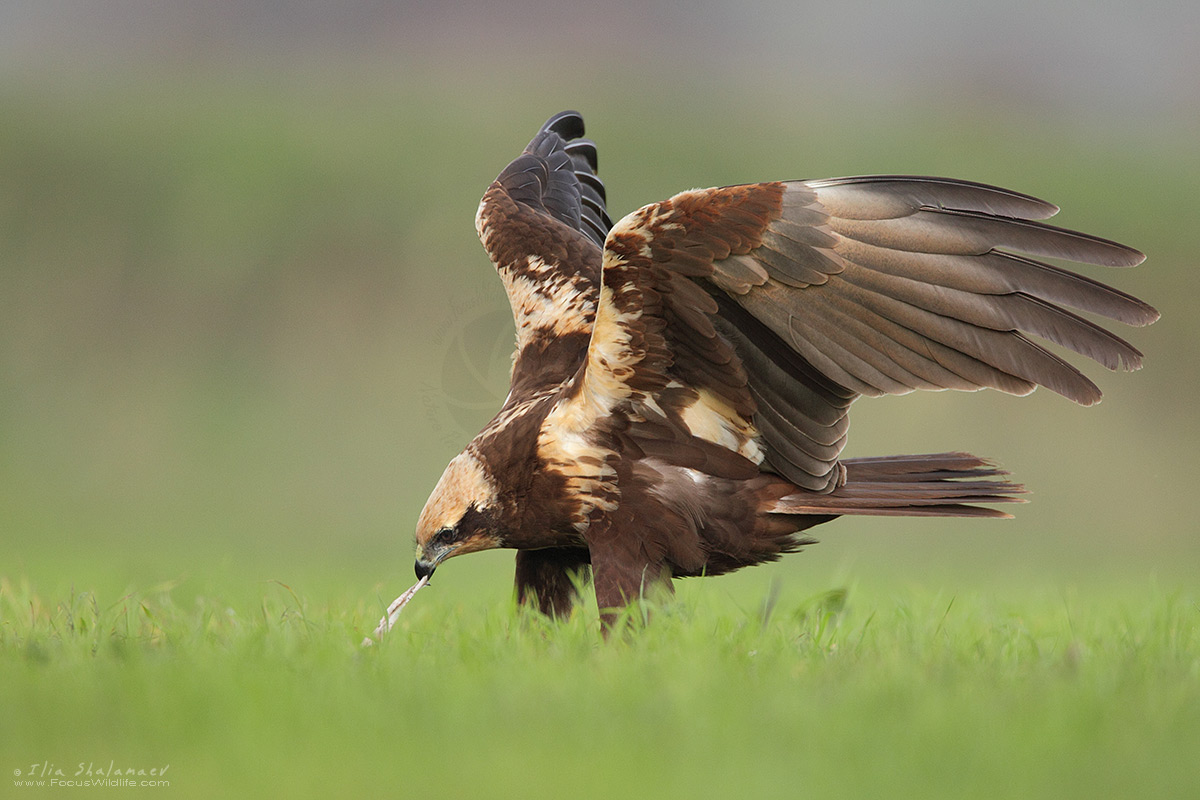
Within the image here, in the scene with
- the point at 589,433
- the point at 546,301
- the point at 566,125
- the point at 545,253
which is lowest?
the point at 589,433

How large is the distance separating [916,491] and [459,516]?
1.65m

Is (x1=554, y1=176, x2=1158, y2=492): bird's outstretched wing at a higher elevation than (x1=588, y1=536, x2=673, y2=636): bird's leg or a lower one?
higher

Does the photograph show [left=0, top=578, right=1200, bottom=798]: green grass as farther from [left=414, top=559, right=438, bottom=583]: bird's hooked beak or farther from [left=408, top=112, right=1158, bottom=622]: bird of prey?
[left=414, top=559, right=438, bottom=583]: bird's hooked beak

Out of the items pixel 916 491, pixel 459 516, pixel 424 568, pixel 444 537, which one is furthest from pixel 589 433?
pixel 916 491

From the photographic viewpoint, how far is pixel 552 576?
15.4 feet

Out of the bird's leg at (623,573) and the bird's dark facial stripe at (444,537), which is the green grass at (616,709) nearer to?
the bird's leg at (623,573)

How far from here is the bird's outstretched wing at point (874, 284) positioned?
370cm

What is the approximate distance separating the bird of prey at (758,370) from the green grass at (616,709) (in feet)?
1.54

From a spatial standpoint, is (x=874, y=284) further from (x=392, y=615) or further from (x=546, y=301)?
(x=392, y=615)

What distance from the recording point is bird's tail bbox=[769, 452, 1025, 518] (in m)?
4.11

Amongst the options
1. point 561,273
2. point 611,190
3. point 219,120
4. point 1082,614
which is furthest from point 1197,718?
point 219,120

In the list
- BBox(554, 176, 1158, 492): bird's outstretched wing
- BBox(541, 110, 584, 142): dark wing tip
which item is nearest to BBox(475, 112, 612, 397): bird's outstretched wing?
BBox(541, 110, 584, 142): dark wing tip

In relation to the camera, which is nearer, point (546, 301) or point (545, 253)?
point (546, 301)

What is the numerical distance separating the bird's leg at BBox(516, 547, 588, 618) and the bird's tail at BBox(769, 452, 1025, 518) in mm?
896
